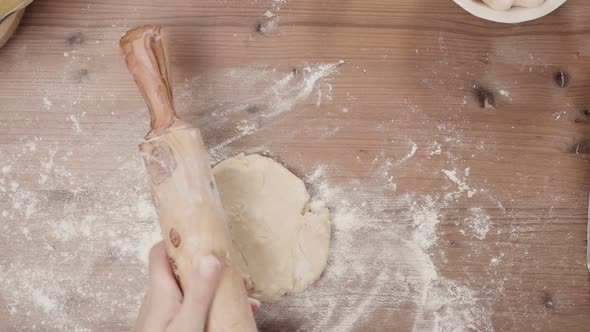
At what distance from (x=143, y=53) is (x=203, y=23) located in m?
0.33

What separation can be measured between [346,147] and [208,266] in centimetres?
52

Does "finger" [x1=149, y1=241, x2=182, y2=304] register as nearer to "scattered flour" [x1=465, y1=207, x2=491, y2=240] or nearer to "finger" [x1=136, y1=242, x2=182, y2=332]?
"finger" [x1=136, y1=242, x2=182, y2=332]

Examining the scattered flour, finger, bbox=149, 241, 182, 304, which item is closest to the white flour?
the scattered flour

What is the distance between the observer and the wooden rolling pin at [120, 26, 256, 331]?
110 cm

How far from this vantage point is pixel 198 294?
1.07 metres

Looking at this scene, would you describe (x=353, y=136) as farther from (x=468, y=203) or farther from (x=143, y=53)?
(x=143, y=53)

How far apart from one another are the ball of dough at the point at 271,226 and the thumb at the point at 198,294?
0.26 meters

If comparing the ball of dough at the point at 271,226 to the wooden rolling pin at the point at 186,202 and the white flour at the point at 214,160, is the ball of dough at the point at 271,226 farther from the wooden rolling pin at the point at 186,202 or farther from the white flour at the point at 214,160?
the wooden rolling pin at the point at 186,202

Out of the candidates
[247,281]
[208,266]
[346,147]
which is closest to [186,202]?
[208,266]

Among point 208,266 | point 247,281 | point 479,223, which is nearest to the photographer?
point 208,266

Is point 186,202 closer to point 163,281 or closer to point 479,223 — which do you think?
point 163,281

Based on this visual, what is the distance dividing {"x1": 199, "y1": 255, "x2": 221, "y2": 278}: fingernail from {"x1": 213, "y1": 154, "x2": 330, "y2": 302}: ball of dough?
0.26 metres

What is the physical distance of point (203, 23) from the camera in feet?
4.76

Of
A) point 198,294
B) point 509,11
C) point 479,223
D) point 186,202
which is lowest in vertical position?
point 479,223
